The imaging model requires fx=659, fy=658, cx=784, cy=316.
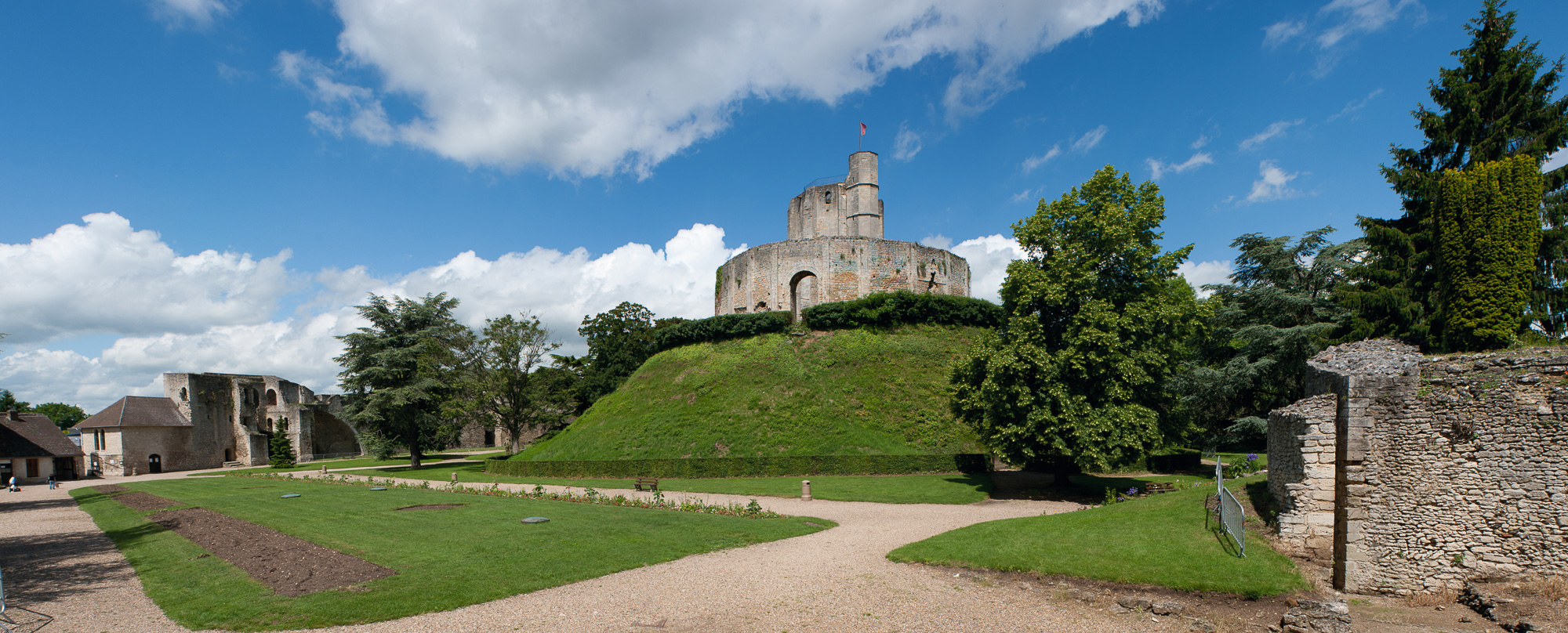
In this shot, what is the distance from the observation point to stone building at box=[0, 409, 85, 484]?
3425cm

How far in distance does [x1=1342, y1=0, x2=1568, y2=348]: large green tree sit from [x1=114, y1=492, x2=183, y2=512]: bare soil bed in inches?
1245

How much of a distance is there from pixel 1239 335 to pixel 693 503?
22984 mm

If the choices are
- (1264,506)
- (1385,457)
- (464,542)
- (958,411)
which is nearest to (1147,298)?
(958,411)

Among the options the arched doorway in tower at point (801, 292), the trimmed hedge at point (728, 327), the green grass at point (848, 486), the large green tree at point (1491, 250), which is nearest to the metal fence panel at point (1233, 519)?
the large green tree at point (1491, 250)

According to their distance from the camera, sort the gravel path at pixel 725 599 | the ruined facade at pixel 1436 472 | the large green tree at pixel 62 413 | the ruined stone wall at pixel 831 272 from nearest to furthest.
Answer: the gravel path at pixel 725 599 → the ruined facade at pixel 1436 472 → the ruined stone wall at pixel 831 272 → the large green tree at pixel 62 413

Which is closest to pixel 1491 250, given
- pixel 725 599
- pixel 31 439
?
pixel 725 599

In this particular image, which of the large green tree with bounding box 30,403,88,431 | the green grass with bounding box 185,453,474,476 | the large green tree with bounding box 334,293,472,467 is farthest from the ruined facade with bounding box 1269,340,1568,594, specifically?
the large green tree with bounding box 30,403,88,431

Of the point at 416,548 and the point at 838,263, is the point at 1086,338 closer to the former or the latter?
the point at 416,548

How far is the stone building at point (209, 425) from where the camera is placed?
41469 mm

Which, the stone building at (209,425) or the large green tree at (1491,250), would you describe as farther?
the stone building at (209,425)

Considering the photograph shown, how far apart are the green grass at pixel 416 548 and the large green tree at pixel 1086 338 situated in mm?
6861

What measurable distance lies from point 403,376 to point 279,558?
28172 millimetres

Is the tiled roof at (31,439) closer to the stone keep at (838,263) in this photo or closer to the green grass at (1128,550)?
the stone keep at (838,263)

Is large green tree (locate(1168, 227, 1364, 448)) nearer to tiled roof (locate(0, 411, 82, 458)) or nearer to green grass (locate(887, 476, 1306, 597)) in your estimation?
green grass (locate(887, 476, 1306, 597))
